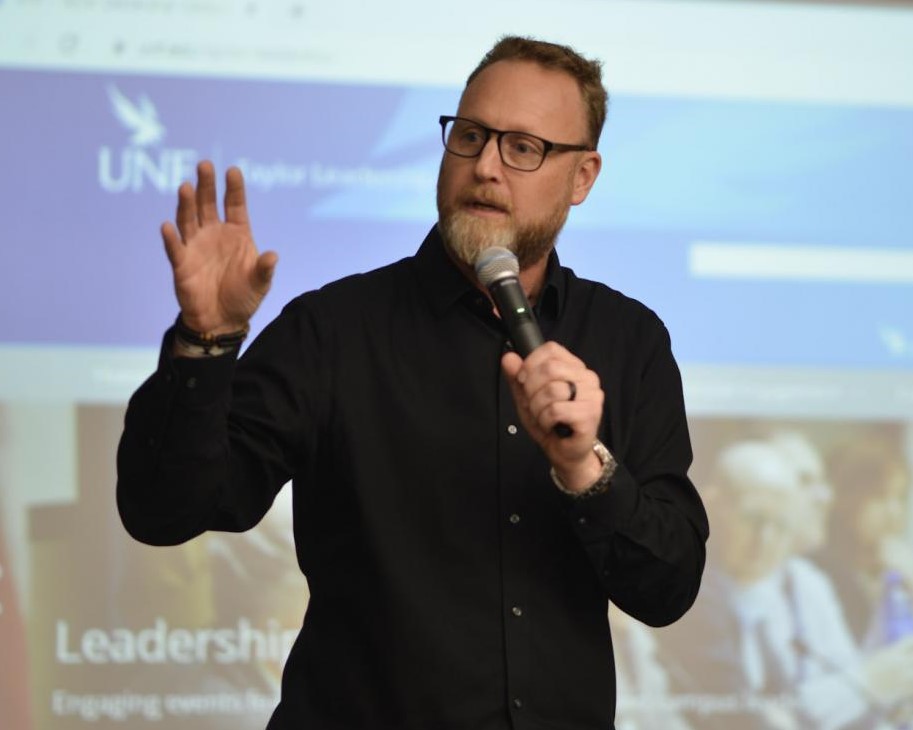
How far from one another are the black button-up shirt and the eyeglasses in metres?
0.21

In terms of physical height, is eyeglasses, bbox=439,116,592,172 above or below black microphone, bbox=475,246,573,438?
above

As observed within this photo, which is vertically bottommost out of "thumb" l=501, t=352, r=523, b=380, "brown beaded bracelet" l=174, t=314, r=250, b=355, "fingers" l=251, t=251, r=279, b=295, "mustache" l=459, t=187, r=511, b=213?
"thumb" l=501, t=352, r=523, b=380

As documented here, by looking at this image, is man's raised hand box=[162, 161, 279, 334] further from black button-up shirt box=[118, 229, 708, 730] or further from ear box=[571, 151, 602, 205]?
ear box=[571, 151, 602, 205]

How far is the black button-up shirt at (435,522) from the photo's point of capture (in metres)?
1.74

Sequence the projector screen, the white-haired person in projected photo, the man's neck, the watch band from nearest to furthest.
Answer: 1. the watch band
2. the man's neck
3. the projector screen
4. the white-haired person in projected photo

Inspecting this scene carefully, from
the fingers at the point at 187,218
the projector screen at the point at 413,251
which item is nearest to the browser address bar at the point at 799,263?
the projector screen at the point at 413,251

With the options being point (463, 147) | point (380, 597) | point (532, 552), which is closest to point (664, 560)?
point (532, 552)

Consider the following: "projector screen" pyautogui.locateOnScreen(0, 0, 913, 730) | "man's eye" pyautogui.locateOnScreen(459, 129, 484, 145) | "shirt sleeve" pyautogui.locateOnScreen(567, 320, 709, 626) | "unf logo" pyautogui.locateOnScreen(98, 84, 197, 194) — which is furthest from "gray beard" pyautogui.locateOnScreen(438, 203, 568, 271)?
"unf logo" pyautogui.locateOnScreen(98, 84, 197, 194)

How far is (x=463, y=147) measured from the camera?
1957mm

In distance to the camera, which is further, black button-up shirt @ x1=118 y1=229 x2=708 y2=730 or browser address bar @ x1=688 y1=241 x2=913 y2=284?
browser address bar @ x1=688 y1=241 x2=913 y2=284

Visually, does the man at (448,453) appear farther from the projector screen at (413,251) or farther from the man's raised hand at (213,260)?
the projector screen at (413,251)

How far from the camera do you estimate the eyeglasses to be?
1.94 m

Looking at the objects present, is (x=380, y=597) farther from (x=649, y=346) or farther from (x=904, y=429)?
(x=904, y=429)

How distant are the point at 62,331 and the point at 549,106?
1977 millimetres
